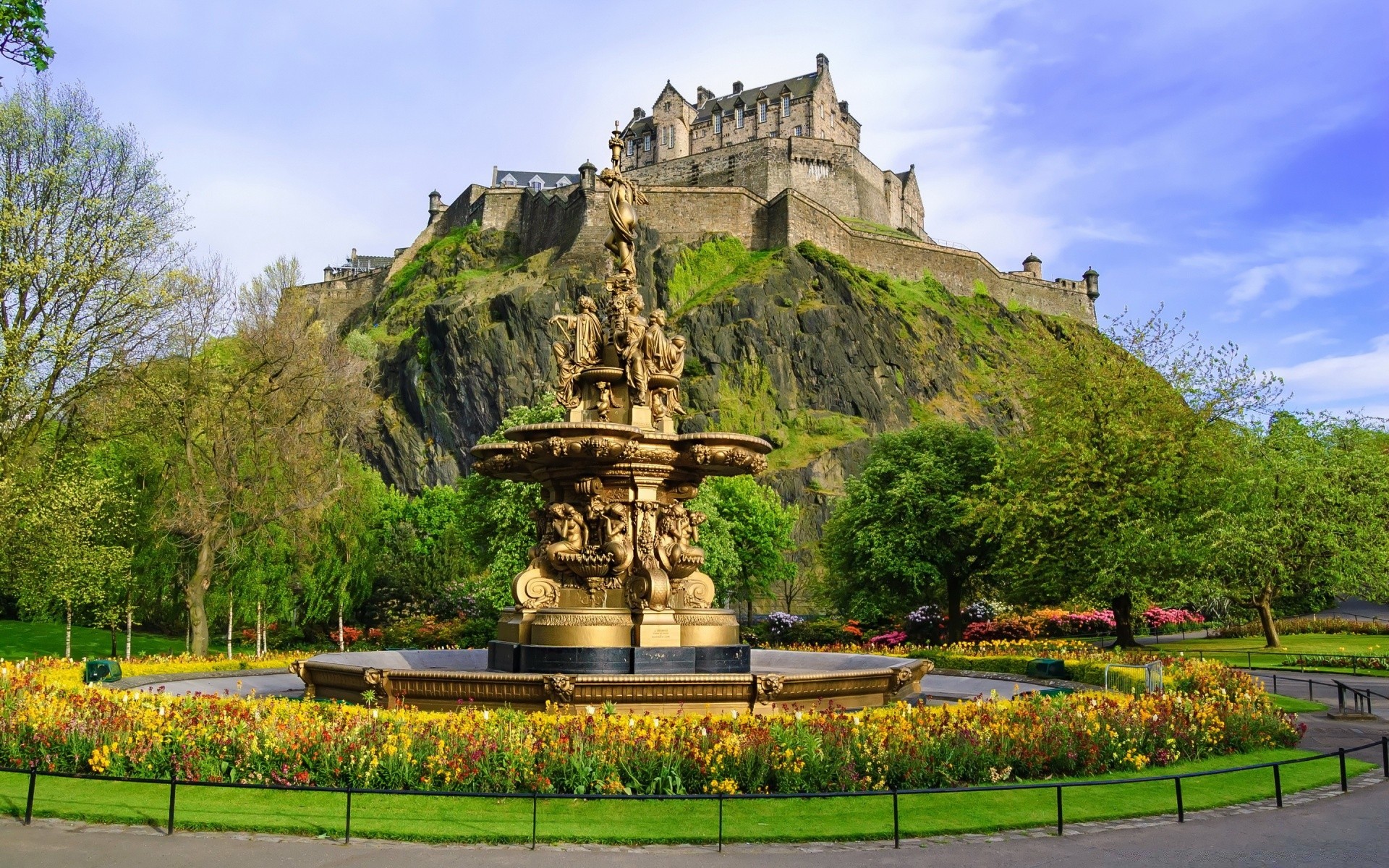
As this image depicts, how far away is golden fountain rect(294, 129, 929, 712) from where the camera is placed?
1247 centimetres

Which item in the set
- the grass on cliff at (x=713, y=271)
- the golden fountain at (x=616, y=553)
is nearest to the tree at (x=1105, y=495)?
the golden fountain at (x=616, y=553)

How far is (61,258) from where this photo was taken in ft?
74.4

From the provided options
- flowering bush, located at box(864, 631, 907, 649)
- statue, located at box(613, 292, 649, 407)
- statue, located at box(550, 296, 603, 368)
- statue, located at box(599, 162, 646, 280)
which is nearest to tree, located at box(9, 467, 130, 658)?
statue, located at box(550, 296, 603, 368)

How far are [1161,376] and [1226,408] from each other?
2462mm

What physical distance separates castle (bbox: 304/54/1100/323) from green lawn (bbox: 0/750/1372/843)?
72036mm

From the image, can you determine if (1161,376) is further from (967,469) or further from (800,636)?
(800,636)

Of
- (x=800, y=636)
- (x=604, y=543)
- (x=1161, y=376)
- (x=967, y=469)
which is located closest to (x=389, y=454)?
(x=800, y=636)

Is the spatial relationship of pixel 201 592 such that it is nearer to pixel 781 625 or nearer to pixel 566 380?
pixel 566 380

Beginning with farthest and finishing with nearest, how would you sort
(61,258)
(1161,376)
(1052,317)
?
(1052,317) < (1161,376) < (61,258)

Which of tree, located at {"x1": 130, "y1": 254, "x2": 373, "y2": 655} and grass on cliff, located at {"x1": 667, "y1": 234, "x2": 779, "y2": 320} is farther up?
grass on cliff, located at {"x1": 667, "y1": 234, "x2": 779, "y2": 320}

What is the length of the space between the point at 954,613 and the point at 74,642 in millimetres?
31874

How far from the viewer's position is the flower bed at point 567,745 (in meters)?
9.02

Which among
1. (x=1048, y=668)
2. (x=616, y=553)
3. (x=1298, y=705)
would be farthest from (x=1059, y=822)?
(x=1298, y=705)

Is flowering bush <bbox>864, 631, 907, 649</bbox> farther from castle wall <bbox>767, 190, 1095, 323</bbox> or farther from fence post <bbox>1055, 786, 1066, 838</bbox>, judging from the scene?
castle wall <bbox>767, 190, 1095, 323</bbox>
